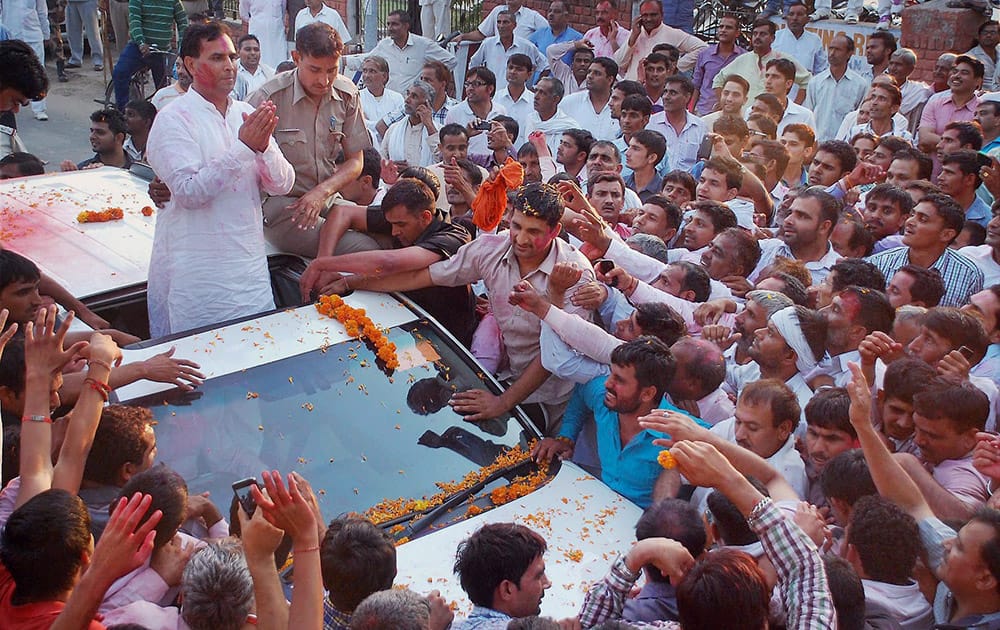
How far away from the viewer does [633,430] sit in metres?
4.42

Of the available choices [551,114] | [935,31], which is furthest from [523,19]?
[935,31]

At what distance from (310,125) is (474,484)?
2.44 meters

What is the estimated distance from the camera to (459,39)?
15.1 meters

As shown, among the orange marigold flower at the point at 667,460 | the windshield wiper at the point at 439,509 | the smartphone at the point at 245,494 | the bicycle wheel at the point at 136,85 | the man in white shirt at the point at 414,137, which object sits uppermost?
the orange marigold flower at the point at 667,460

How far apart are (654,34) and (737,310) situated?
7597 millimetres

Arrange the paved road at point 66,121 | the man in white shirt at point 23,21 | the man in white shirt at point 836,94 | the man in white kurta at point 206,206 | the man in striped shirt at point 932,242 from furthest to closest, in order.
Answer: the man in white shirt at point 23,21 → the paved road at point 66,121 → the man in white shirt at point 836,94 → the man in striped shirt at point 932,242 → the man in white kurta at point 206,206

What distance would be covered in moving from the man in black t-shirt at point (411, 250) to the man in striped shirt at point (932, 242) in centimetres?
272

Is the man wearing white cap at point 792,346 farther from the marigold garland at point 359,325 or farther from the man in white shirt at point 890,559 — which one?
the marigold garland at point 359,325

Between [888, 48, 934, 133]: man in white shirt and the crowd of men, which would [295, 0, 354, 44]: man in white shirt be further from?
[888, 48, 934, 133]: man in white shirt

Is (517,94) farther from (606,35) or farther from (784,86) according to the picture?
(784,86)

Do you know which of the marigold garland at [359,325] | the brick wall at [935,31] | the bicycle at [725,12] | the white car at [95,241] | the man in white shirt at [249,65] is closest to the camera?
the marigold garland at [359,325]

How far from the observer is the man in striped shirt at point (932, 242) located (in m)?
6.07

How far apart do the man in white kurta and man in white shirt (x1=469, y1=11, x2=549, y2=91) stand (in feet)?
29.6

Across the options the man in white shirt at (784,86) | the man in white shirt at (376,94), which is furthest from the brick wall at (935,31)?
the man in white shirt at (376,94)
